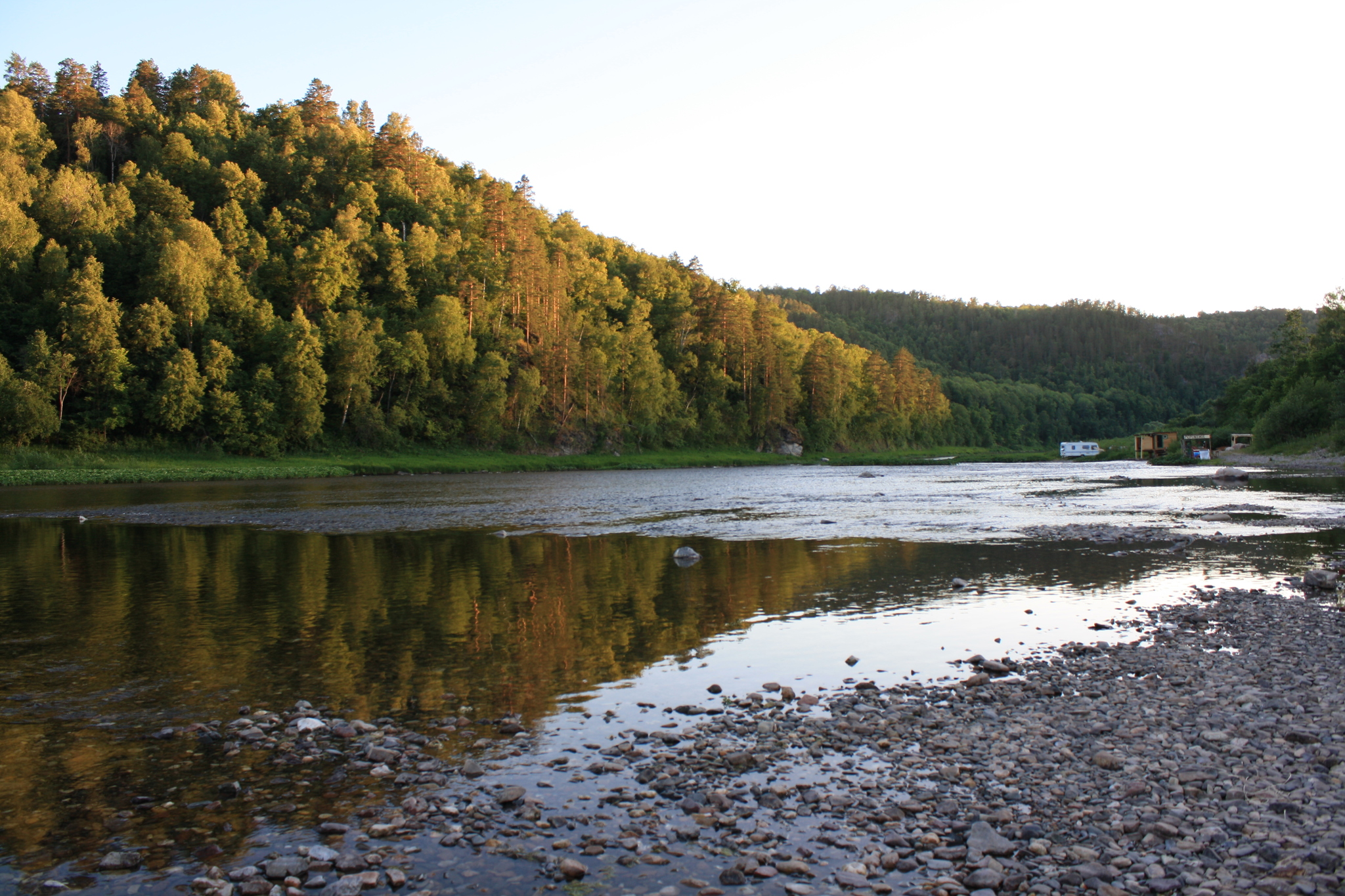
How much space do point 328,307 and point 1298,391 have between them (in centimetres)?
11513

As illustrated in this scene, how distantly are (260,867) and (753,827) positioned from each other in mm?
3930

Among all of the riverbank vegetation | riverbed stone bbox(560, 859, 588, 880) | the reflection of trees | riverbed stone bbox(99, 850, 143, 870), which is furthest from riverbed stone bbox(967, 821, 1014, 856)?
the riverbank vegetation

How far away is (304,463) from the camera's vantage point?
79.8 metres

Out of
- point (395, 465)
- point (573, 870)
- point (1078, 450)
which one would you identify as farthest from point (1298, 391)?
point (573, 870)

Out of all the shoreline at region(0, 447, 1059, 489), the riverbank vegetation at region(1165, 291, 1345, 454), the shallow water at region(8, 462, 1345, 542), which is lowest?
the shallow water at region(8, 462, 1345, 542)

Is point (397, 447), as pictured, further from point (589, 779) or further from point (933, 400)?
point (933, 400)

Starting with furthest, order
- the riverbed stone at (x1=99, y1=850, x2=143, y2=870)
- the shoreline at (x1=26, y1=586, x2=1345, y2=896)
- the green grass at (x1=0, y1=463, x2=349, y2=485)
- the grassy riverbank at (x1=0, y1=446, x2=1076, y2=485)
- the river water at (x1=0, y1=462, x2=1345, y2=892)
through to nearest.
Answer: the grassy riverbank at (x1=0, y1=446, x2=1076, y2=485)
the green grass at (x1=0, y1=463, x2=349, y2=485)
the river water at (x1=0, y1=462, x2=1345, y2=892)
the riverbed stone at (x1=99, y1=850, x2=143, y2=870)
the shoreline at (x1=26, y1=586, x2=1345, y2=896)

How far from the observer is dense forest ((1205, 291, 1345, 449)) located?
94625 millimetres

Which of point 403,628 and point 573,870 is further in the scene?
point 403,628

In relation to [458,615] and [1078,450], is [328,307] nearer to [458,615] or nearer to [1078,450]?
[458,615]

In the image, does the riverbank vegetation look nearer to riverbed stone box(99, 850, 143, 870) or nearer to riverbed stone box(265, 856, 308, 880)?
riverbed stone box(265, 856, 308, 880)

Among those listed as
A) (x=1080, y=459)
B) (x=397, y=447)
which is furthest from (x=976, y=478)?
(x=1080, y=459)

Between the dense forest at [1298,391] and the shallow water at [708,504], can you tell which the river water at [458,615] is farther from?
the dense forest at [1298,391]

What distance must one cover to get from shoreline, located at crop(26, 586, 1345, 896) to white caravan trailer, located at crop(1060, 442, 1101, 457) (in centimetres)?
16574
